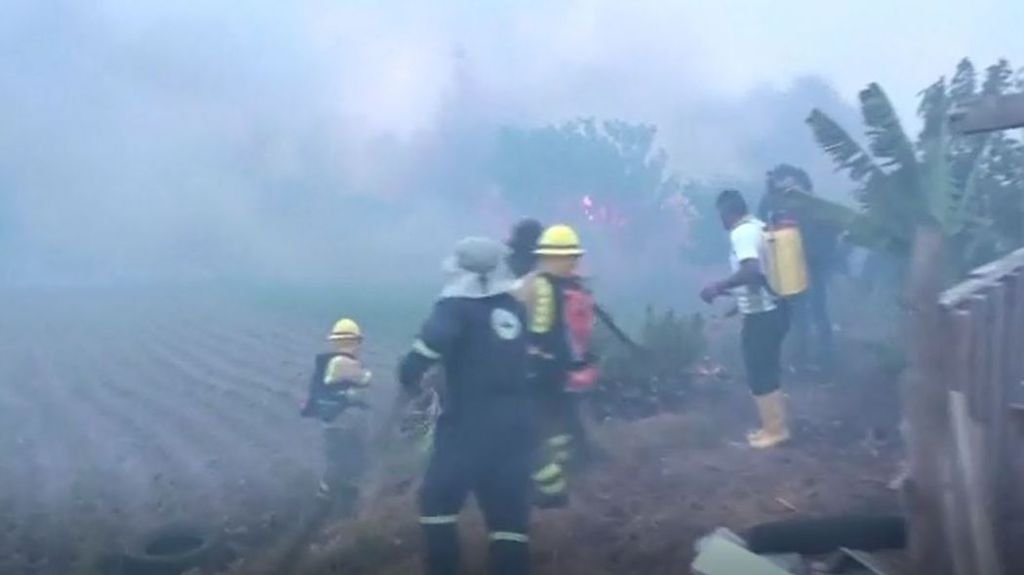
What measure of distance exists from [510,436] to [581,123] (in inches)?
256

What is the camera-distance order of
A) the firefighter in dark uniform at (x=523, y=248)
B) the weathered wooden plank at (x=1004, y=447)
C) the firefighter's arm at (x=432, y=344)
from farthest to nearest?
the firefighter in dark uniform at (x=523, y=248) → the firefighter's arm at (x=432, y=344) → the weathered wooden plank at (x=1004, y=447)

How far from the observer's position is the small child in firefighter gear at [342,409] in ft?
28.2

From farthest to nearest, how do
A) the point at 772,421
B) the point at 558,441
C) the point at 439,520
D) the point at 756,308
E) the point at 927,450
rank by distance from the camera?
the point at 772,421
the point at 756,308
the point at 558,441
the point at 439,520
the point at 927,450

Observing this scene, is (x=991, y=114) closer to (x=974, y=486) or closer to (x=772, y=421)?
(x=974, y=486)

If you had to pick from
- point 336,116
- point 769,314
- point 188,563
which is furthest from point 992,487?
point 336,116

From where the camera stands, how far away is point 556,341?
7.05 meters

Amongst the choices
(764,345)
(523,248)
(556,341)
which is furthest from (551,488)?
(764,345)

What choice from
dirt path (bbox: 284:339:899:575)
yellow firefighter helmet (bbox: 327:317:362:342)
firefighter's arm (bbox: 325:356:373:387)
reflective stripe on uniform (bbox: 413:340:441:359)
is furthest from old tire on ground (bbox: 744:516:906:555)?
yellow firefighter helmet (bbox: 327:317:362:342)

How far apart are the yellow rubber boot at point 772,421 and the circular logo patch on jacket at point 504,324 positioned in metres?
2.76

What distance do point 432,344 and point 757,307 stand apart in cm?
281

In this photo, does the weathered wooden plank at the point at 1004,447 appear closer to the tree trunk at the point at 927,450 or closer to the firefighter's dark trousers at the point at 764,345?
the tree trunk at the point at 927,450

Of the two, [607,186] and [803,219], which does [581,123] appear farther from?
[803,219]

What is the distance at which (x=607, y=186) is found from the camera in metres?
11.8

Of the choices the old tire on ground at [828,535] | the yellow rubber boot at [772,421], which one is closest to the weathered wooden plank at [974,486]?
the old tire on ground at [828,535]
